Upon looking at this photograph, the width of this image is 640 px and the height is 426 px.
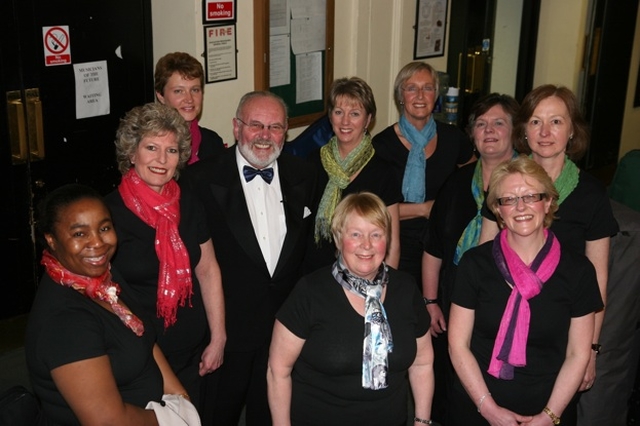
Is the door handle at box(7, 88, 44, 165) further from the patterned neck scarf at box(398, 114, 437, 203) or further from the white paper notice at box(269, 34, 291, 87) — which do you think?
the patterned neck scarf at box(398, 114, 437, 203)

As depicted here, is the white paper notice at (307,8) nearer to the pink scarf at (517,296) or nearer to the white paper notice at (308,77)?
the white paper notice at (308,77)

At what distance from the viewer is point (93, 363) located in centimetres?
234

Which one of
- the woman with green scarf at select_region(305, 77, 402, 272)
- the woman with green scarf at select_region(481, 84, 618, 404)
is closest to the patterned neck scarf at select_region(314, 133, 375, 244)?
the woman with green scarf at select_region(305, 77, 402, 272)

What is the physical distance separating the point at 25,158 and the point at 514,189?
269cm

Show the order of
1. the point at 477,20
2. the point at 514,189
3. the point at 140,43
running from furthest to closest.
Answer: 1. the point at 477,20
2. the point at 140,43
3. the point at 514,189

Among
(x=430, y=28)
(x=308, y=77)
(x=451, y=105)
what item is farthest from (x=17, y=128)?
(x=430, y=28)

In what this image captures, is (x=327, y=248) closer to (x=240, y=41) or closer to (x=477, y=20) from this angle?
(x=240, y=41)

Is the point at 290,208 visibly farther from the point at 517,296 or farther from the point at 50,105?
the point at 50,105

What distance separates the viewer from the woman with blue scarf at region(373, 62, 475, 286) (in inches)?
166

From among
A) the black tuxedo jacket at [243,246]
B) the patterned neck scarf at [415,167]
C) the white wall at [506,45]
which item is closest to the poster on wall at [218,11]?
the patterned neck scarf at [415,167]

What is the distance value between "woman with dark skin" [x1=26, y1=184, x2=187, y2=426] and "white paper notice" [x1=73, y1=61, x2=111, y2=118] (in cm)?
218

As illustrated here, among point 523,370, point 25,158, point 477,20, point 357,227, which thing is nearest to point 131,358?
point 357,227

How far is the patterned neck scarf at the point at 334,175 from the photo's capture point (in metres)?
3.75

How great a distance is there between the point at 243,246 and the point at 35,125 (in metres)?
1.66
